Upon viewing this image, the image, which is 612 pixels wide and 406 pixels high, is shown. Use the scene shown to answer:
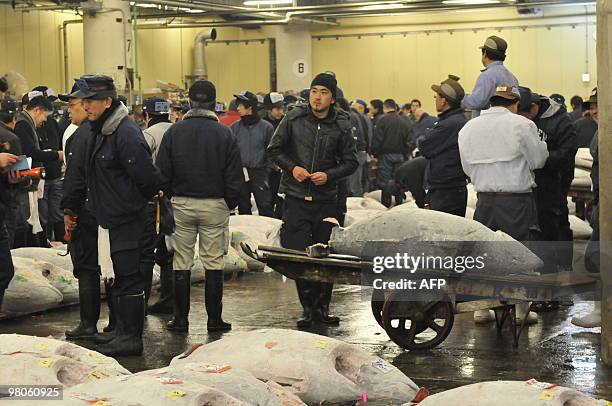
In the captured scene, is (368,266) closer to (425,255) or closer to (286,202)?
(425,255)

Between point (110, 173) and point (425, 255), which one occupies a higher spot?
point (110, 173)

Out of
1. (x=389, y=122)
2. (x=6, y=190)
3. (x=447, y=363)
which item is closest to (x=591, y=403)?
(x=447, y=363)

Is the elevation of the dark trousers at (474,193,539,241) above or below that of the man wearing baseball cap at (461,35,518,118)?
below

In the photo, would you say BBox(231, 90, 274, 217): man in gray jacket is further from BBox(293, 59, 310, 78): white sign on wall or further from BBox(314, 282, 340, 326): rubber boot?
BBox(293, 59, 310, 78): white sign on wall


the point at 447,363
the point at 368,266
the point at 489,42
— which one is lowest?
the point at 447,363

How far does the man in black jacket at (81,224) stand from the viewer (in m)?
7.76

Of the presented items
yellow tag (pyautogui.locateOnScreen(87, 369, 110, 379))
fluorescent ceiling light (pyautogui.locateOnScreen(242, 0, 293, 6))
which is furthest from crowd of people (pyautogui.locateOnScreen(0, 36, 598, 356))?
fluorescent ceiling light (pyautogui.locateOnScreen(242, 0, 293, 6))

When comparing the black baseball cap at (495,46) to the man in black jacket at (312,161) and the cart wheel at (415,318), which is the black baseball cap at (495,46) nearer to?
the man in black jacket at (312,161)

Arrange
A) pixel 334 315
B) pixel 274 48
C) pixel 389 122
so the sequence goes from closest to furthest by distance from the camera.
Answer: pixel 334 315 < pixel 389 122 < pixel 274 48

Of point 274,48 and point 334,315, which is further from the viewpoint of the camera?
point 274,48

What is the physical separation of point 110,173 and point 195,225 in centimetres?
111

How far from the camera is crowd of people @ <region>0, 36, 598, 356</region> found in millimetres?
7523

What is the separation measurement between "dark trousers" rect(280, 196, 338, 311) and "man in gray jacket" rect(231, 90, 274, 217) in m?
5.96

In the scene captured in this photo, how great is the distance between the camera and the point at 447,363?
7184 millimetres
